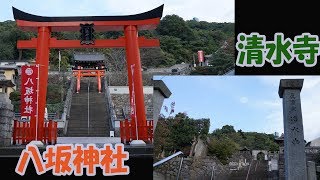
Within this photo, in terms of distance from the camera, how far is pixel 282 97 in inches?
213

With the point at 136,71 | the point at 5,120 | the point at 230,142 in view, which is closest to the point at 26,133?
the point at 5,120

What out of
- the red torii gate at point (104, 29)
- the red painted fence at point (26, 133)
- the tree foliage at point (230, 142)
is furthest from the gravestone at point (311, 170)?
the red painted fence at point (26, 133)

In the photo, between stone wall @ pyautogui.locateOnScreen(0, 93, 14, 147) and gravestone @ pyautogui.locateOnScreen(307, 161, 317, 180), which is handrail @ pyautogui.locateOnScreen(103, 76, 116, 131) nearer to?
stone wall @ pyautogui.locateOnScreen(0, 93, 14, 147)

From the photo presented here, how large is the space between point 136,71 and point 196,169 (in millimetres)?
3183

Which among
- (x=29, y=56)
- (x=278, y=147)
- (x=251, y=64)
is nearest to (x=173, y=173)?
(x=278, y=147)

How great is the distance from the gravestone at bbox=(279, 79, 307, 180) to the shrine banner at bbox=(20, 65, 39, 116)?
3884 mm

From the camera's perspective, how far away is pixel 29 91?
6746 mm

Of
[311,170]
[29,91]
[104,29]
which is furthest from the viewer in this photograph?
[104,29]

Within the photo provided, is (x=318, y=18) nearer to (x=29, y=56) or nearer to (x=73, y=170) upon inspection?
(x=73, y=170)

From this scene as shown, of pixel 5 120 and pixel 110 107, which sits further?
pixel 110 107

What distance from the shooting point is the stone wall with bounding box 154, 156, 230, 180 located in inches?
214

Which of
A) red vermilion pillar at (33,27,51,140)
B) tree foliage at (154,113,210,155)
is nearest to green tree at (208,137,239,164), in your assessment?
tree foliage at (154,113,210,155)

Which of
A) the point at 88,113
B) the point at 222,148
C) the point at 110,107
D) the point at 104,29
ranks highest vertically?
the point at 104,29

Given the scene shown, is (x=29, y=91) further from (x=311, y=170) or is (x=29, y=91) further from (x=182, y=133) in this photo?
(x=311, y=170)
